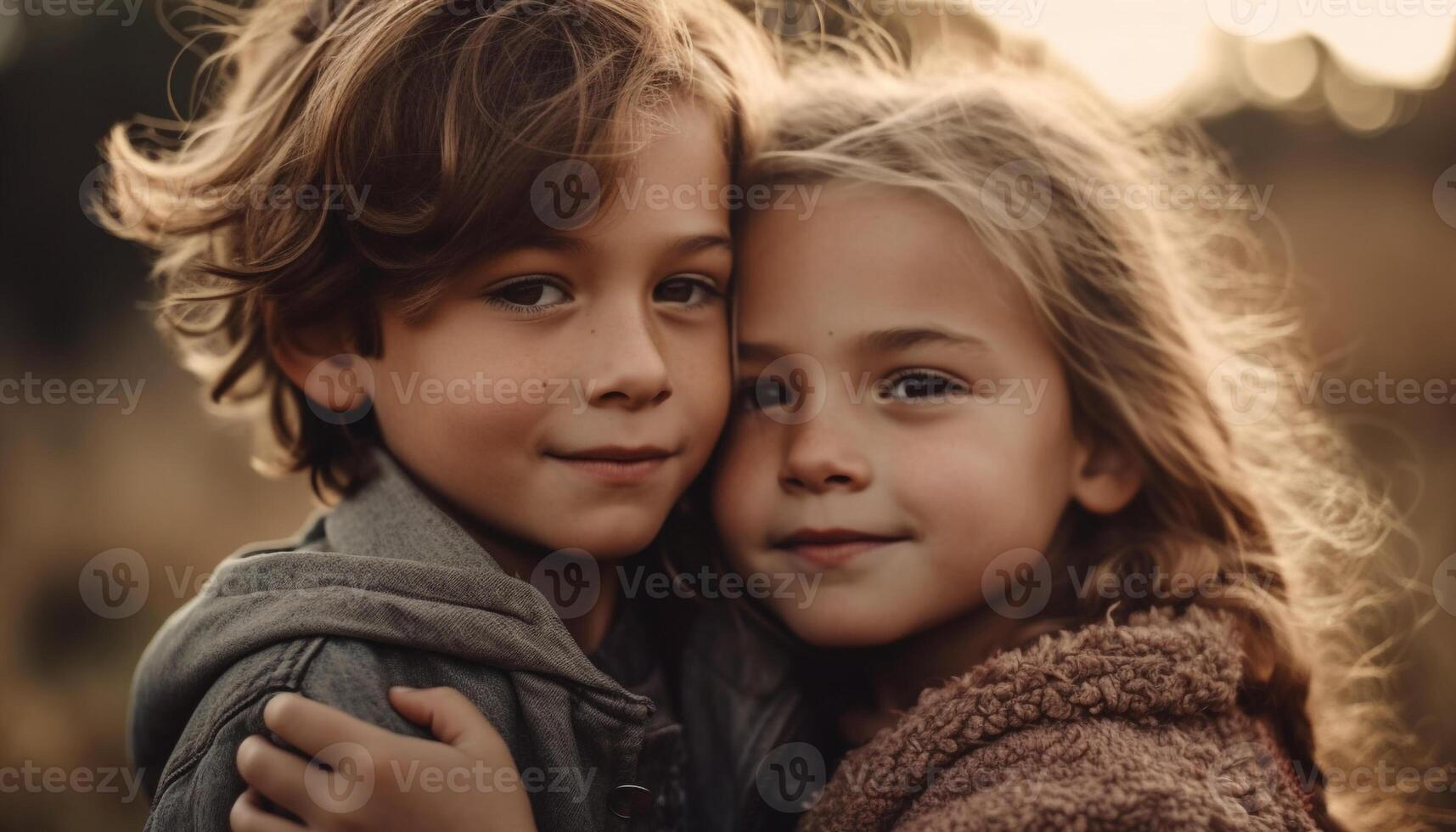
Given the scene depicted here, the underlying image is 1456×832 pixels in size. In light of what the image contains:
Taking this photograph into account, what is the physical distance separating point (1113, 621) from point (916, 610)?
0.33 metres

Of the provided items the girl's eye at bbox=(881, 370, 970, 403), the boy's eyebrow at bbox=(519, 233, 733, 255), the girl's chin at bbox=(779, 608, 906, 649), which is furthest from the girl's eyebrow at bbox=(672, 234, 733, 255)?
the girl's chin at bbox=(779, 608, 906, 649)

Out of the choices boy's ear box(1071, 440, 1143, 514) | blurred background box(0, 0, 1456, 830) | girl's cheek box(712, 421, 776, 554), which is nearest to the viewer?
girl's cheek box(712, 421, 776, 554)

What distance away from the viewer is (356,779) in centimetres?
134

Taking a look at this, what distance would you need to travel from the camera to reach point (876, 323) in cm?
180

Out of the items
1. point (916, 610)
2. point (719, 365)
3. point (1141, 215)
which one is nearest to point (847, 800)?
point (916, 610)

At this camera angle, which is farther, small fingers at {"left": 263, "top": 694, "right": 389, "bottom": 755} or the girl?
the girl

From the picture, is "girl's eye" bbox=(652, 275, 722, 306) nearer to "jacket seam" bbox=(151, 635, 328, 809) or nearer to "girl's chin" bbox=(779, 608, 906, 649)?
"girl's chin" bbox=(779, 608, 906, 649)

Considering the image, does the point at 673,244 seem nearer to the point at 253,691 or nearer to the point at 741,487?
the point at 741,487

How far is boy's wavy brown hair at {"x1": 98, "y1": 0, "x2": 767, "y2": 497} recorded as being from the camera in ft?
5.18

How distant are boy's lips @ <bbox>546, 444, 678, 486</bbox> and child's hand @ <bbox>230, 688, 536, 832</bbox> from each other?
1.47ft

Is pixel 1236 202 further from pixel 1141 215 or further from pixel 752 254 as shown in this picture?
pixel 752 254

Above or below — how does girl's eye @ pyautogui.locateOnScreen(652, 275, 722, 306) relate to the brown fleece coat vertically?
above

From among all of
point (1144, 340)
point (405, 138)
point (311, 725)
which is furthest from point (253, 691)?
point (1144, 340)

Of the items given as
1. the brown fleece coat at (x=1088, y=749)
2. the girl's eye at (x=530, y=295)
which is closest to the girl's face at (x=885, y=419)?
the brown fleece coat at (x=1088, y=749)
